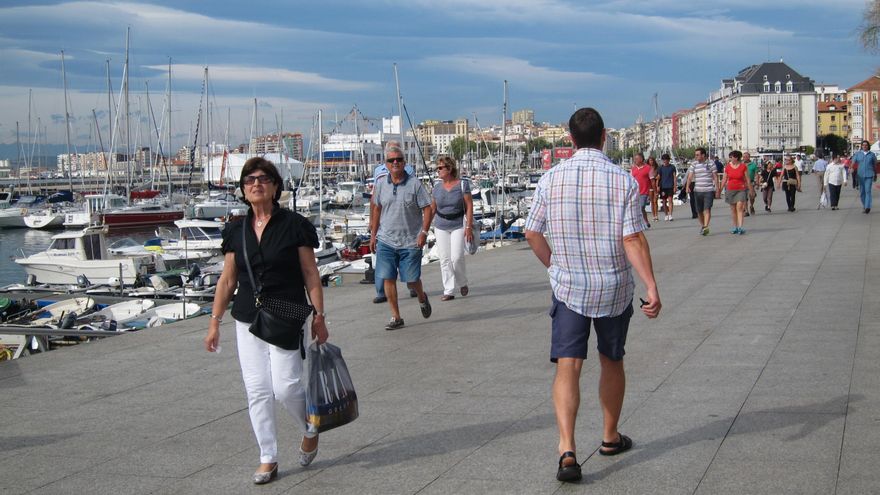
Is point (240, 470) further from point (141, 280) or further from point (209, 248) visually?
point (209, 248)

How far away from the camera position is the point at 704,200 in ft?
65.3

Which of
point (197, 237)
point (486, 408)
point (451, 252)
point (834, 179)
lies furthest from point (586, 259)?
point (197, 237)

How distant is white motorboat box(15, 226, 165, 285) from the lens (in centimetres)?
3103

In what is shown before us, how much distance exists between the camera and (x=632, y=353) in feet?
26.4

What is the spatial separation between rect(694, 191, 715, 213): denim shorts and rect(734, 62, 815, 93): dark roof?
153 metres

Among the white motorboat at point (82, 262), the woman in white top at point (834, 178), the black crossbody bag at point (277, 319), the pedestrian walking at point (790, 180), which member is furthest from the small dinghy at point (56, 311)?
the woman in white top at point (834, 178)

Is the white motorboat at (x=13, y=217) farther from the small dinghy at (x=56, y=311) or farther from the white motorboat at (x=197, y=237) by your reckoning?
the small dinghy at (x=56, y=311)

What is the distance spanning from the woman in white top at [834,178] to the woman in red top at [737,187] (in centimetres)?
736

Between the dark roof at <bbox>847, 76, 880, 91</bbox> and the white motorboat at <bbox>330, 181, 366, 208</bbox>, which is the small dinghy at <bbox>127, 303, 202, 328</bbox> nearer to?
the white motorboat at <bbox>330, 181, 366, 208</bbox>

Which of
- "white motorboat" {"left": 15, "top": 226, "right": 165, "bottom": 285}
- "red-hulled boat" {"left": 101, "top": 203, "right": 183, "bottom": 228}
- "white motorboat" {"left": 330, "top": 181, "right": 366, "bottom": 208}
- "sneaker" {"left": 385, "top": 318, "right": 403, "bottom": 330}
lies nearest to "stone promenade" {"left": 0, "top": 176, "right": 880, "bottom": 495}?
"sneaker" {"left": 385, "top": 318, "right": 403, "bottom": 330}

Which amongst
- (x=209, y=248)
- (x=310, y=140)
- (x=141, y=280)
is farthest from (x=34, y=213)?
(x=141, y=280)

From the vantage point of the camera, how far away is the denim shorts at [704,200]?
19.9 metres

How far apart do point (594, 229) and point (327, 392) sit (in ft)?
5.45

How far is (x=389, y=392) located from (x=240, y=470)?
1908 mm
